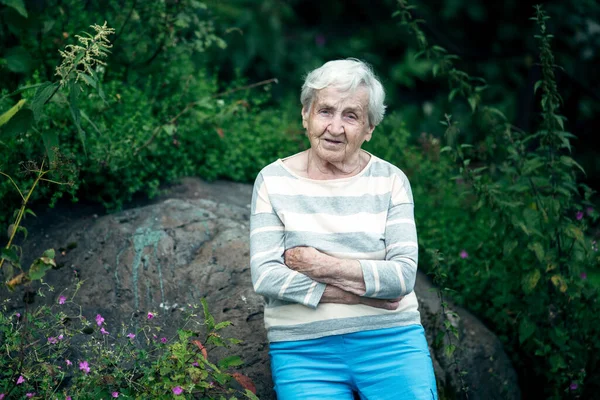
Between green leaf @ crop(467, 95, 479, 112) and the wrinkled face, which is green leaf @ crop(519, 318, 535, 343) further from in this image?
the wrinkled face

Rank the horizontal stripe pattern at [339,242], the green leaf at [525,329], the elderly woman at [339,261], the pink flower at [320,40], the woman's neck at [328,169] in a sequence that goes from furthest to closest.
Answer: the pink flower at [320,40] < the green leaf at [525,329] < the woman's neck at [328,169] < the horizontal stripe pattern at [339,242] < the elderly woman at [339,261]

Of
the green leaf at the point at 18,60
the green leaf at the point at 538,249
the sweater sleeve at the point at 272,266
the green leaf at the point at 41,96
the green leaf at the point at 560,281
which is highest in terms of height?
the green leaf at the point at 41,96

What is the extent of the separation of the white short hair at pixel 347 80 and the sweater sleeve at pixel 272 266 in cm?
50

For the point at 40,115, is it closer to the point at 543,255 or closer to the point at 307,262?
the point at 307,262

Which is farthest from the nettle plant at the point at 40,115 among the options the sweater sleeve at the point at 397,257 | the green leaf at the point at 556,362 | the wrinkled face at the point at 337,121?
the green leaf at the point at 556,362

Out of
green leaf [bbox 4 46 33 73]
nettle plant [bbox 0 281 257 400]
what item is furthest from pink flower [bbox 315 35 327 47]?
nettle plant [bbox 0 281 257 400]

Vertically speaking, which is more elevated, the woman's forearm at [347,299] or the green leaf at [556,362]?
the woman's forearm at [347,299]

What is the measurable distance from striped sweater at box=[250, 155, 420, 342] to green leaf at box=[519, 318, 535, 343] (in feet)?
3.01

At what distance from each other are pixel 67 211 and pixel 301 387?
1.81m

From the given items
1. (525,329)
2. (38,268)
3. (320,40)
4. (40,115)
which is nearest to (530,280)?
(525,329)

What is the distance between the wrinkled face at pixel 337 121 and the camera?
3.03m

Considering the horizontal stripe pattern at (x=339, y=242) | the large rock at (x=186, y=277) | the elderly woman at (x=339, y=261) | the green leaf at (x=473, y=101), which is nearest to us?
the elderly woman at (x=339, y=261)

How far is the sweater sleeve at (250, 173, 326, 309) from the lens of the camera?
2.86 m

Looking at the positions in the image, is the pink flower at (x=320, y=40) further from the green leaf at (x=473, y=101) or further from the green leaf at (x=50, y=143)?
the green leaf at (x=50, y=143)
